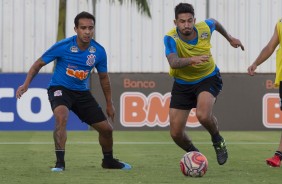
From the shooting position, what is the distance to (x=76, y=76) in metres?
13.0

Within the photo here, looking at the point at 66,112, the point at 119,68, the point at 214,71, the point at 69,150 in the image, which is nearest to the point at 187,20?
the point at 214,71

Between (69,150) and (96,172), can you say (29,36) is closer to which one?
(69,150)

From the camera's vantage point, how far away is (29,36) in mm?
25719

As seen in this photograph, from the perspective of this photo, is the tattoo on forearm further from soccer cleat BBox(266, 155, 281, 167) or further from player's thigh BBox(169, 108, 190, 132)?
soccer cleat BBox(266, 155, 281, 167)

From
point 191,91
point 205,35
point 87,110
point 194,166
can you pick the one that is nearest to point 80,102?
point 87,110

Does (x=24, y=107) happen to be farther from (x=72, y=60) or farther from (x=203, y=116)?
(x=203, y=116)

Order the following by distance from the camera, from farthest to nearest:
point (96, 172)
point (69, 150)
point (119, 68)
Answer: point (119, 68) → point (69, 150) → point (96, 172)

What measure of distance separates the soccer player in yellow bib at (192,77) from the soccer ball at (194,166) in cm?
94

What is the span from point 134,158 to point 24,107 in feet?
26.9

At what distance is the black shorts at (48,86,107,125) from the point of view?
42.7 feet

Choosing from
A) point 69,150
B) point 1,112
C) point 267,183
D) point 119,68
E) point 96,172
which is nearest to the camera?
point 267,183

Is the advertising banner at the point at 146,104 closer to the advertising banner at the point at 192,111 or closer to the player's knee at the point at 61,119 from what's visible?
the advertising banner at the point at 192,111

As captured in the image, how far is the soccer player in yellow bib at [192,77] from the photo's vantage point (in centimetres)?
1273

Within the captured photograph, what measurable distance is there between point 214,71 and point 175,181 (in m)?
2.37
